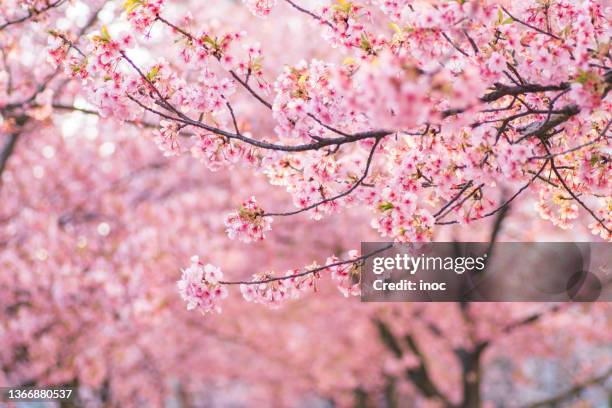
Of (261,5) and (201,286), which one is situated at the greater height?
(261,5)

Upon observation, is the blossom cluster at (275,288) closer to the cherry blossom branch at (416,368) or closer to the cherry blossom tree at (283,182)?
the cherry blossom tree at (283,182)

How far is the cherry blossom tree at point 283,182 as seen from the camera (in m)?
3.42

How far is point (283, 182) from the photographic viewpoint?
4223 mm

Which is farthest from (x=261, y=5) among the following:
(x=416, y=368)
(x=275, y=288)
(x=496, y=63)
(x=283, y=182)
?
(x=416, y=368)

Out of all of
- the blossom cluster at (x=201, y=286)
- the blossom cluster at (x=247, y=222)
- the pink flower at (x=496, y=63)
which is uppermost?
the pink flower at (x=496, y=63)

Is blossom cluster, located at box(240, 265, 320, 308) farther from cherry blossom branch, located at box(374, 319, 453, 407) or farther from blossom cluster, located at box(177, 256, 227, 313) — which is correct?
cherry blossom branch, located at box(374, 319, 453, 407)

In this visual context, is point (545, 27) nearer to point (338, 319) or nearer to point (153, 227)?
point (153, 227)

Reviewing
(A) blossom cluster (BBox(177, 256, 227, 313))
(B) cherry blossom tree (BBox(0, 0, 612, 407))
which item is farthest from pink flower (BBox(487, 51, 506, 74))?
(A) blossom cluster (BBox(177, 256, 227, 313))

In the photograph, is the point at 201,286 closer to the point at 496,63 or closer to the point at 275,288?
the point at 275,288

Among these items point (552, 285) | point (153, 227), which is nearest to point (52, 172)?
point (153, 227)

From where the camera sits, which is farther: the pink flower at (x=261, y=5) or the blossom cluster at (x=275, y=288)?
the pink flower at (x=261, y=5)

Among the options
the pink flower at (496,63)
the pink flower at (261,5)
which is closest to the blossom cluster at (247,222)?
the pink flower at (261,5)

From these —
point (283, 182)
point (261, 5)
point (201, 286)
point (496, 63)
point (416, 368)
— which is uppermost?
point (261, 5)

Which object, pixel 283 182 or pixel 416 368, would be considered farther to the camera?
pixel 416 368
